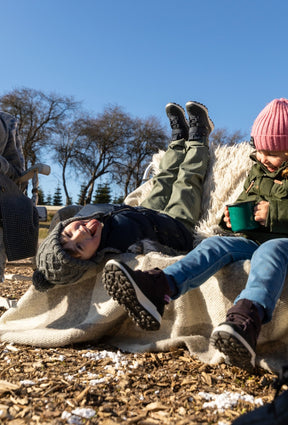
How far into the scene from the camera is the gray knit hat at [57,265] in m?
2.38

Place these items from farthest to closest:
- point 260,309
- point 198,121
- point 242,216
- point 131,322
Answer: point 198,121, point 131,322, point 242,216, point 260,309

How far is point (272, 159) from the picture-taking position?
2.43 meters

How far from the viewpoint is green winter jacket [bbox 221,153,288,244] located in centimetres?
222

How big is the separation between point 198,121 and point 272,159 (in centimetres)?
160

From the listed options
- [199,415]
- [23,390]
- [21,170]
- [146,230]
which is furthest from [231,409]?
[21,170]

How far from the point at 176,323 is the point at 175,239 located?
804mm

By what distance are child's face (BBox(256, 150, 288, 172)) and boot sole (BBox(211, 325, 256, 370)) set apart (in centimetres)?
115

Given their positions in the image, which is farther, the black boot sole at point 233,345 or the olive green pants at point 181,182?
the olive green pants at point 181,182

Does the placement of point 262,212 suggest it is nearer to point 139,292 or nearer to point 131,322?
point 139,292

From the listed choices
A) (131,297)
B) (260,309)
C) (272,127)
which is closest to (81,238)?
(131,297)

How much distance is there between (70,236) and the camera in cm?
247

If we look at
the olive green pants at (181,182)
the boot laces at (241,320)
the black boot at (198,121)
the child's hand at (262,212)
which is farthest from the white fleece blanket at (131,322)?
the black boot at (198,121)

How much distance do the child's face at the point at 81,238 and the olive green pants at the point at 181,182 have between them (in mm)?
1110

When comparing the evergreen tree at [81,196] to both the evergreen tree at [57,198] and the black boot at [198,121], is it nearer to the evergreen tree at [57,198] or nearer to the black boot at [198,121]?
the evergreen tree at [57,198]
